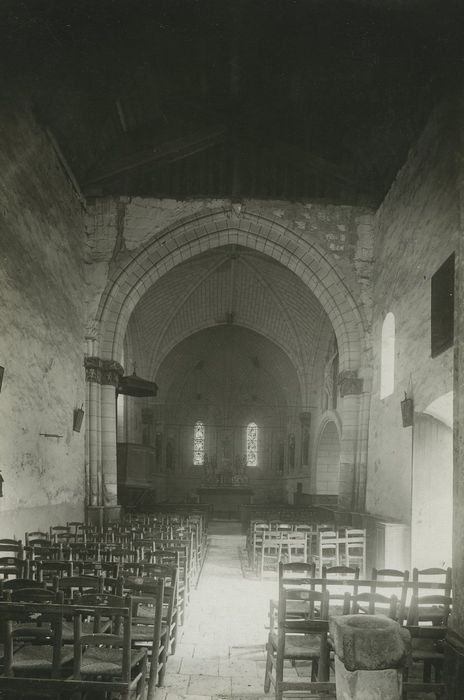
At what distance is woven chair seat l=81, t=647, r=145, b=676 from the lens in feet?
14.6

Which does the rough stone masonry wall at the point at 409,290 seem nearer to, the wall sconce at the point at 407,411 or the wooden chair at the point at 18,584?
the wall sconce at the point at 407,411

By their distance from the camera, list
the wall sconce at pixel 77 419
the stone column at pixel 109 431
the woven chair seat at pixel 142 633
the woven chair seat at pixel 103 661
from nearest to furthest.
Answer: the woven chair seat at pixel 103 661 → the woven chair seat at pixel 142 633 → the wall sconce at pixel 77 419 → the stone column at pixel 109 431

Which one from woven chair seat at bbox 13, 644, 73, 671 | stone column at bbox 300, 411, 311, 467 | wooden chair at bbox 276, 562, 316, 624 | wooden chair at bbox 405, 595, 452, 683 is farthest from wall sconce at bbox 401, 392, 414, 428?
stone column at bbox 300, 411, 311, 467

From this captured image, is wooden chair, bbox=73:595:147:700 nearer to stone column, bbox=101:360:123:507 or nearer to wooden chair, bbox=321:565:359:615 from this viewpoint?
wooden chair, bbox=321:565:359:615

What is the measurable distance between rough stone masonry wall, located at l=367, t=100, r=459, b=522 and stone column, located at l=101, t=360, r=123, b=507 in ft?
20.3

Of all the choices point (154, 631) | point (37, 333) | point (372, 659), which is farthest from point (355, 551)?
point (372, 659)

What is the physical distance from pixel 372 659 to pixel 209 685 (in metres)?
2.66

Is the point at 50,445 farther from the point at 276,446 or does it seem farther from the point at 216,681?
the point at 276,446

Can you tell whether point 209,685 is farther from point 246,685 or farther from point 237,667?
point 237,667

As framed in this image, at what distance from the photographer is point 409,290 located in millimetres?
12633

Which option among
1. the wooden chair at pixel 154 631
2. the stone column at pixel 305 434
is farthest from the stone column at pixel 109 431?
the stone column at pixel 305 434

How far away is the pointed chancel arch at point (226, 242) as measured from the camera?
16.1 metres

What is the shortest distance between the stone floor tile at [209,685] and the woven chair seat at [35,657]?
4.48 ft

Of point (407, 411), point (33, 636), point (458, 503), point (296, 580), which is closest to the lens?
point (33, 636)
